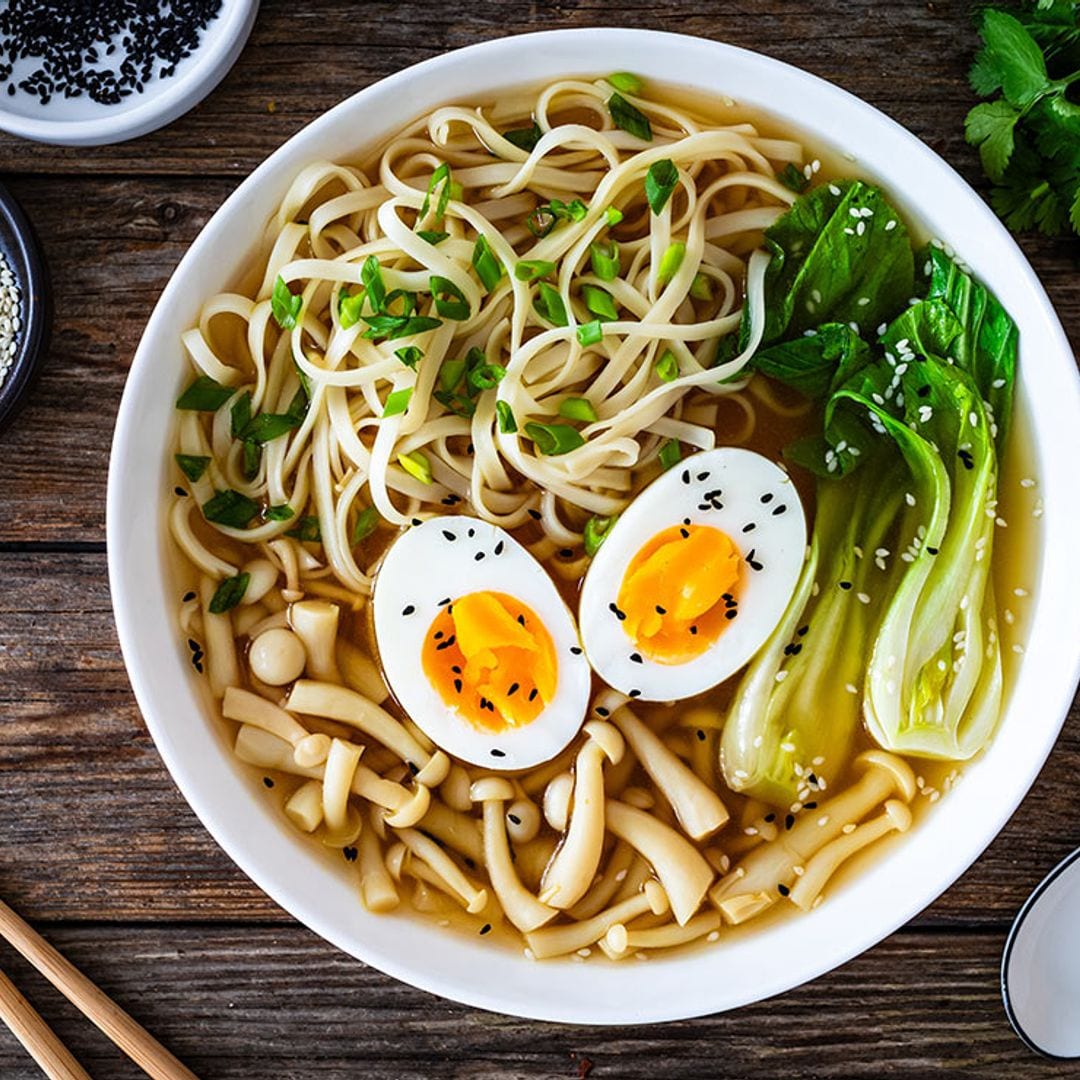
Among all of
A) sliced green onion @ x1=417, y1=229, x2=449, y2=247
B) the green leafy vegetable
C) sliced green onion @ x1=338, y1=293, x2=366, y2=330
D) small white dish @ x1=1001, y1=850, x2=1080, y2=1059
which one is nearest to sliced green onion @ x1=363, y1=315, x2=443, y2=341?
sliced green onion @ x1=338, y1=293, x2=366, y2=330

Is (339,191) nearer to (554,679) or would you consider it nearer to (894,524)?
(554,679)

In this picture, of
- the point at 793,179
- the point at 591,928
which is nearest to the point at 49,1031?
the point at 591,928

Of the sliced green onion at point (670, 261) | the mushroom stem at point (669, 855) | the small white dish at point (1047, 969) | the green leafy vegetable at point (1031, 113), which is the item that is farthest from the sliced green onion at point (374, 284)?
the small white dish at point (1047, 969)

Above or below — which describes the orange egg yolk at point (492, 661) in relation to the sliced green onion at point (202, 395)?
below

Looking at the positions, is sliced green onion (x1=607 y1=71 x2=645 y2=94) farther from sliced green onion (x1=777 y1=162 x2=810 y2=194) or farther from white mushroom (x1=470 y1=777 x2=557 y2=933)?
white mushroom (x1=470 y1=777 x2=557 y2=933)

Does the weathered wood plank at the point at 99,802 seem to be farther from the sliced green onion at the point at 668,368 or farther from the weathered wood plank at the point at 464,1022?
the sliced green onion at the point at 668,368
